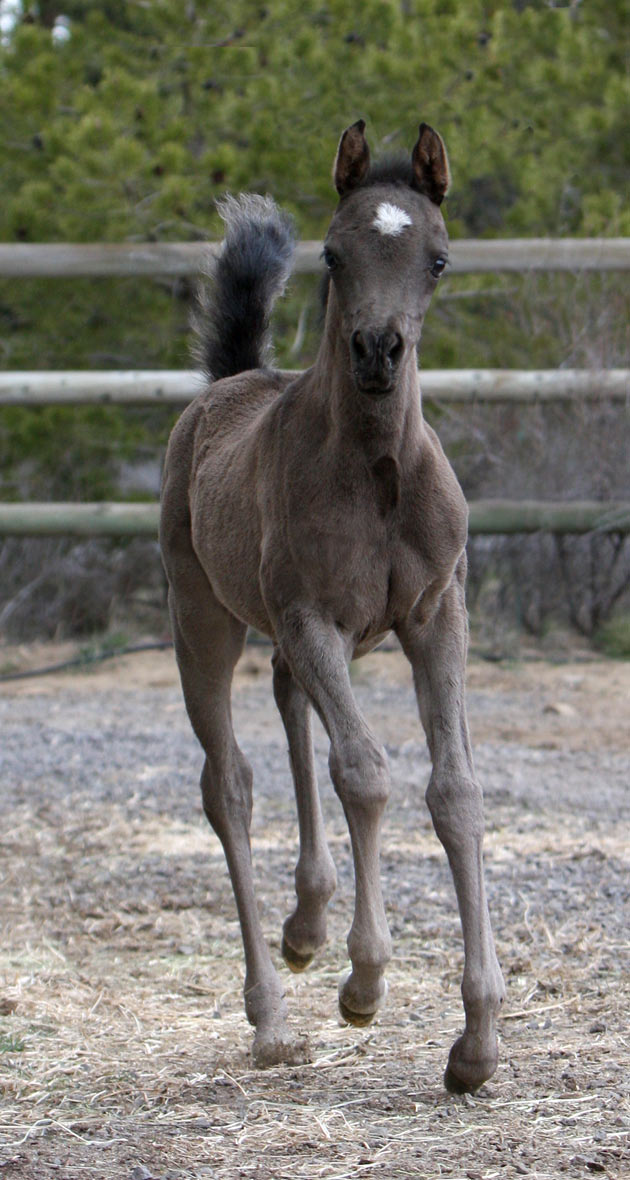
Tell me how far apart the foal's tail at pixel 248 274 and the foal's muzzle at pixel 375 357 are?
1.63 metres

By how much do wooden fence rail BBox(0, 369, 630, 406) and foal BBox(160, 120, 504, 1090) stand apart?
4898 millimetres

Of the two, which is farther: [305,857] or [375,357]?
[305,857]

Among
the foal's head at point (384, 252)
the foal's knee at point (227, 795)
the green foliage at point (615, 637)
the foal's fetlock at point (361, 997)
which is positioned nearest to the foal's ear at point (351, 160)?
the foal's head at point (384, 252)

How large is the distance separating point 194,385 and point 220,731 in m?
4.05

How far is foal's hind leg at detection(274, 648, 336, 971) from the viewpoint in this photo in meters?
3.88

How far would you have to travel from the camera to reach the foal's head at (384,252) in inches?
118

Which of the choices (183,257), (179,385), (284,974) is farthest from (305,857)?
(183,257)

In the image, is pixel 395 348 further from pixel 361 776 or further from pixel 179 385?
pixel 179 385

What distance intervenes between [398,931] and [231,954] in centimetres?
55

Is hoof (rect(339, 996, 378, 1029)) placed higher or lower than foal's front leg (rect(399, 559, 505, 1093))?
lower

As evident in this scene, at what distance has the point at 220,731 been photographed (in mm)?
4195

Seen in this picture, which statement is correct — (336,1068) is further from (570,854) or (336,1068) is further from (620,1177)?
(570,854)

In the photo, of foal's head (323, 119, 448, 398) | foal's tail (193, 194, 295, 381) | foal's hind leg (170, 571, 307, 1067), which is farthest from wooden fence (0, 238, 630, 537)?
foal's head (323, 119, 448, 398)

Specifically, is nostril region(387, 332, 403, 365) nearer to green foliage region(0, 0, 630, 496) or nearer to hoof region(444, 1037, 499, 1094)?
hoof region(444, 1037, 499, 1094)
